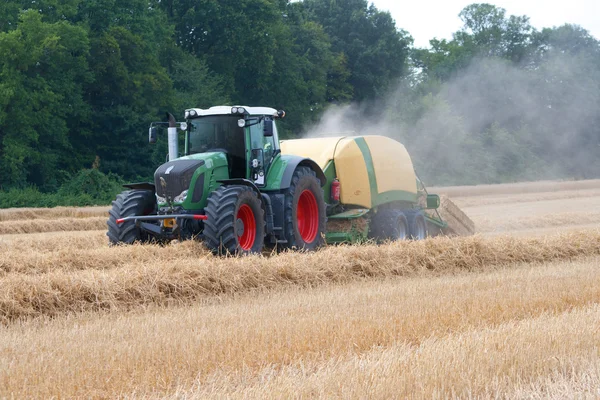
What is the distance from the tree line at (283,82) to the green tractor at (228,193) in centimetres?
1887

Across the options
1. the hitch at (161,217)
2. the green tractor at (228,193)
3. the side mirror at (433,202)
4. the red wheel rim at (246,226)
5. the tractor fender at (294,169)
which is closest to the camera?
the hitch at (161,217)

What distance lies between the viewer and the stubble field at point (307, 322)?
527cm

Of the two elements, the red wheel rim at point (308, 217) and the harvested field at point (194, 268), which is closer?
the harvested field at point (194, 268)

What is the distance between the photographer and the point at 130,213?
39.1ft

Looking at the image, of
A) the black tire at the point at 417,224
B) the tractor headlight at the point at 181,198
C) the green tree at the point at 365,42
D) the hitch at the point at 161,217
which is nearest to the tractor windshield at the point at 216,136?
the tractor headlight at the point at 181,198

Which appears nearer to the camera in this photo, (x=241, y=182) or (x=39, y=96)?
(x=241, y=182)

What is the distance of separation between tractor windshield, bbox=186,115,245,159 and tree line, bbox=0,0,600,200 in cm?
1867

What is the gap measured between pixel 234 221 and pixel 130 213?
67.8 inches

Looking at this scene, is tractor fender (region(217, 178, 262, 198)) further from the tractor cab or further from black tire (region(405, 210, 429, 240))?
black tire (region(405, 210, 429, 240))

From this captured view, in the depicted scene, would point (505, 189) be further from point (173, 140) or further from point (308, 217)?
point (173, 140)

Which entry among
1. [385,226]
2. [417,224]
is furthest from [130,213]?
[417,224]

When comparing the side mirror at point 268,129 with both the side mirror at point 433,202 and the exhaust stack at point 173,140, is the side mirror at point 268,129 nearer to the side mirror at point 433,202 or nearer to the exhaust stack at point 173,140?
the exhaust stack at point 173,140

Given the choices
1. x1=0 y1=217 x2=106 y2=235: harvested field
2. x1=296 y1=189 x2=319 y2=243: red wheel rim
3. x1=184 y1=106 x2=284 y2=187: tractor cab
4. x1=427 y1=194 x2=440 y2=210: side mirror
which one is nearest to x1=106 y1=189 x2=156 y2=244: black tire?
x1=184 y1=106 x2=284 y2=187: tractor cab

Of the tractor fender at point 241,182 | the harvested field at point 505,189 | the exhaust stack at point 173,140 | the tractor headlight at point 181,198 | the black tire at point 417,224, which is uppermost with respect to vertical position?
the exhaust stack at point 173,140
